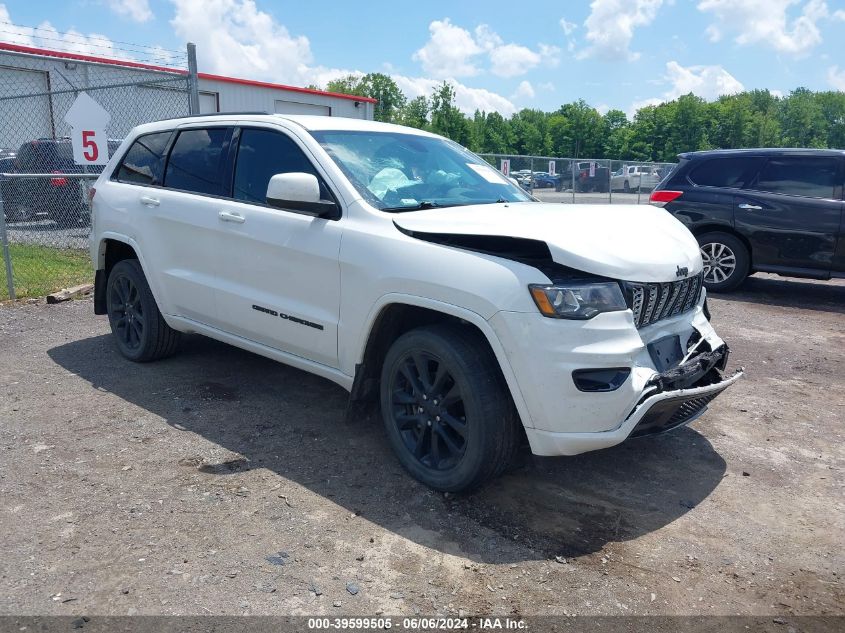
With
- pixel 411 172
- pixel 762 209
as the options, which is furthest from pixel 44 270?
pixel 762 209

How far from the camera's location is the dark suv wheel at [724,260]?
891cm

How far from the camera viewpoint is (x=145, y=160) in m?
5.54

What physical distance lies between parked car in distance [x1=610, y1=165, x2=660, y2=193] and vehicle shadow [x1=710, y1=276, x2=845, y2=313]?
11664mm

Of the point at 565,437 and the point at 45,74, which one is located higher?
the point at 45,74

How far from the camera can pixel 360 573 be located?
3.04 m

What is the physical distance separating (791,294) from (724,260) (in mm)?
1100

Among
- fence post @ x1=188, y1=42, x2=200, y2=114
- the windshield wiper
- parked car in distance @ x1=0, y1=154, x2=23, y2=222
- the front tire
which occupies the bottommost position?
the front tire

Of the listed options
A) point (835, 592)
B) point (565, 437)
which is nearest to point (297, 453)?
point (565, 437)

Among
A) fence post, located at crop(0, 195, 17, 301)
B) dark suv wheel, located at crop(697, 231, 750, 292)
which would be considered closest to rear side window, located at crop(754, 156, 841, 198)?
dark suv wheel, located at crop(697, 231, 750, 292)

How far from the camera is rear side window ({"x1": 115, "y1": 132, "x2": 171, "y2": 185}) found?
540cm

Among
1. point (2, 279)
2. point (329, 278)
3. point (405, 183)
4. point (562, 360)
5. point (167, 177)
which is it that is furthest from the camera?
point (2, 279)

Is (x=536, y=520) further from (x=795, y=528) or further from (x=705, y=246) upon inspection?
(x=705, y=246)

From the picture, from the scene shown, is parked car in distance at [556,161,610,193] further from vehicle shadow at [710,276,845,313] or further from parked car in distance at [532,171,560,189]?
vehicle shadow at [710,276,845,313]

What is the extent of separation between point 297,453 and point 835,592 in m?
2.73
